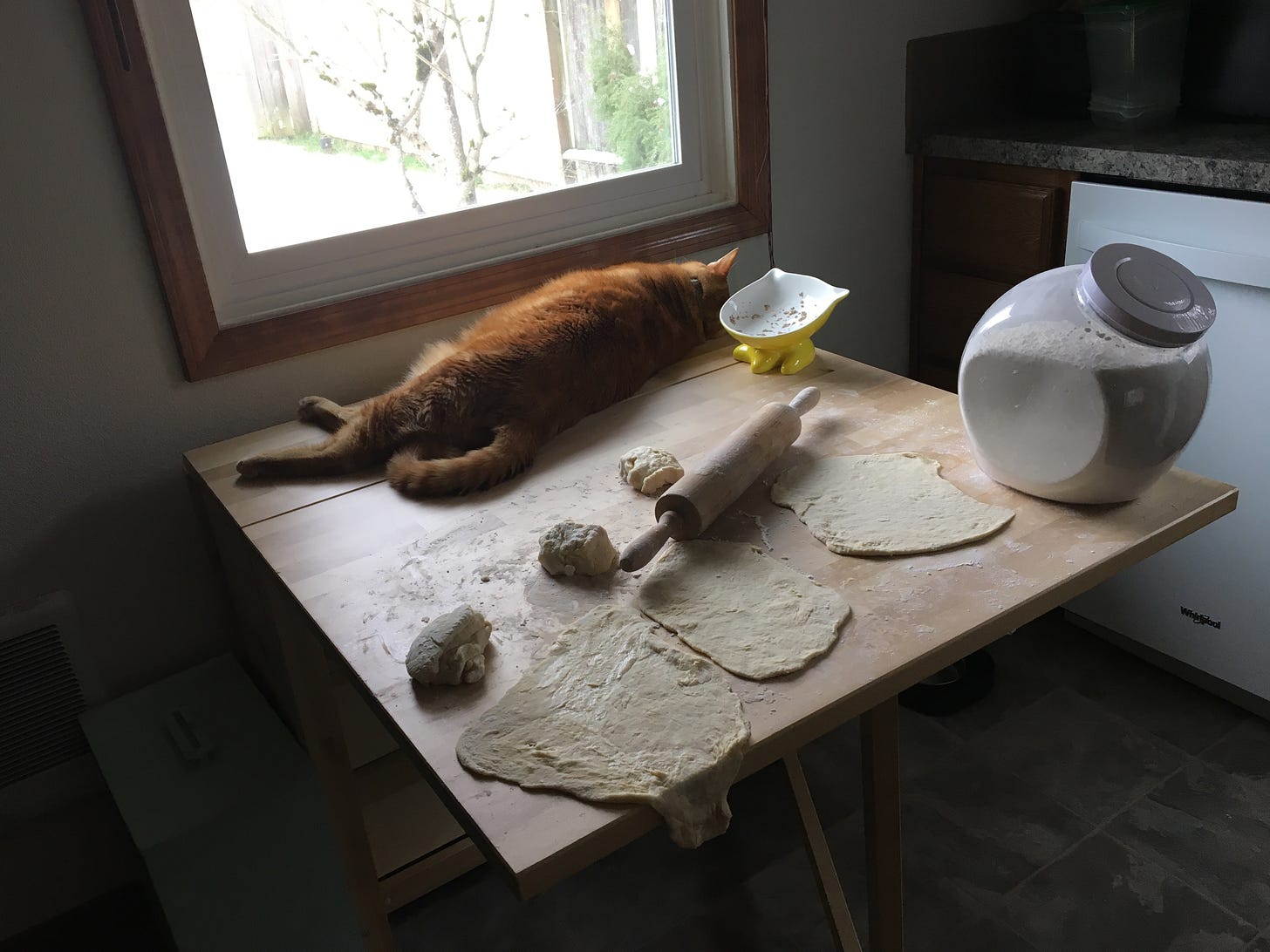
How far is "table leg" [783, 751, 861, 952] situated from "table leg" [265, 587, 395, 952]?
61cm

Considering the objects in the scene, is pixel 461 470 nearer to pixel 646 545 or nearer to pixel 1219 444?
pixel 646 545

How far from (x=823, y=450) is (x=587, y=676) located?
52 centimetres

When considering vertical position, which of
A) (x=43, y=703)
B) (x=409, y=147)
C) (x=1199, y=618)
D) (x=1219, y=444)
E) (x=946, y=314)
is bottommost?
(x=1199, y=618)

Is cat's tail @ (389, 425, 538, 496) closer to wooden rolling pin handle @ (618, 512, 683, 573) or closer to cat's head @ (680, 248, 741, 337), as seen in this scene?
wooden rolling pin handle @ (618, 512, 683, 573)

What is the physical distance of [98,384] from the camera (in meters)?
1.39

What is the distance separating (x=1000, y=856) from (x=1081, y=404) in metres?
0.93

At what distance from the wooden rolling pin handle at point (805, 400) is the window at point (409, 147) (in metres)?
0.54


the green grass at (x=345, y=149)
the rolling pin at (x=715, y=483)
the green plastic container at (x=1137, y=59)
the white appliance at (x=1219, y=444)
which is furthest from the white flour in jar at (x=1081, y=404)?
the green plastic container at (x=1137, y=59)

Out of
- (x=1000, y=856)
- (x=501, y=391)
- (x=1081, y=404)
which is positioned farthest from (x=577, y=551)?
(x=1000, y=856)

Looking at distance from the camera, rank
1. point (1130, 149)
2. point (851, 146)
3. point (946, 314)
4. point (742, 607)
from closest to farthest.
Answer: point (742, 607)
point (1130, 149)
point (851, 146)
point (946, 314)

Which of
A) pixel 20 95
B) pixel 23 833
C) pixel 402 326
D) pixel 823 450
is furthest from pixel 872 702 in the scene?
pixel 23 833

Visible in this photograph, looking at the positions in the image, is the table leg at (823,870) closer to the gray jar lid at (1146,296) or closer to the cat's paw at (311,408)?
the gray jar lid at (1146,296)

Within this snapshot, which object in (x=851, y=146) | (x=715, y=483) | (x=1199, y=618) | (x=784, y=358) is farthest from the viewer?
(x=851, y=146)

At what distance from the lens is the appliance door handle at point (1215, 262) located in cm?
154
